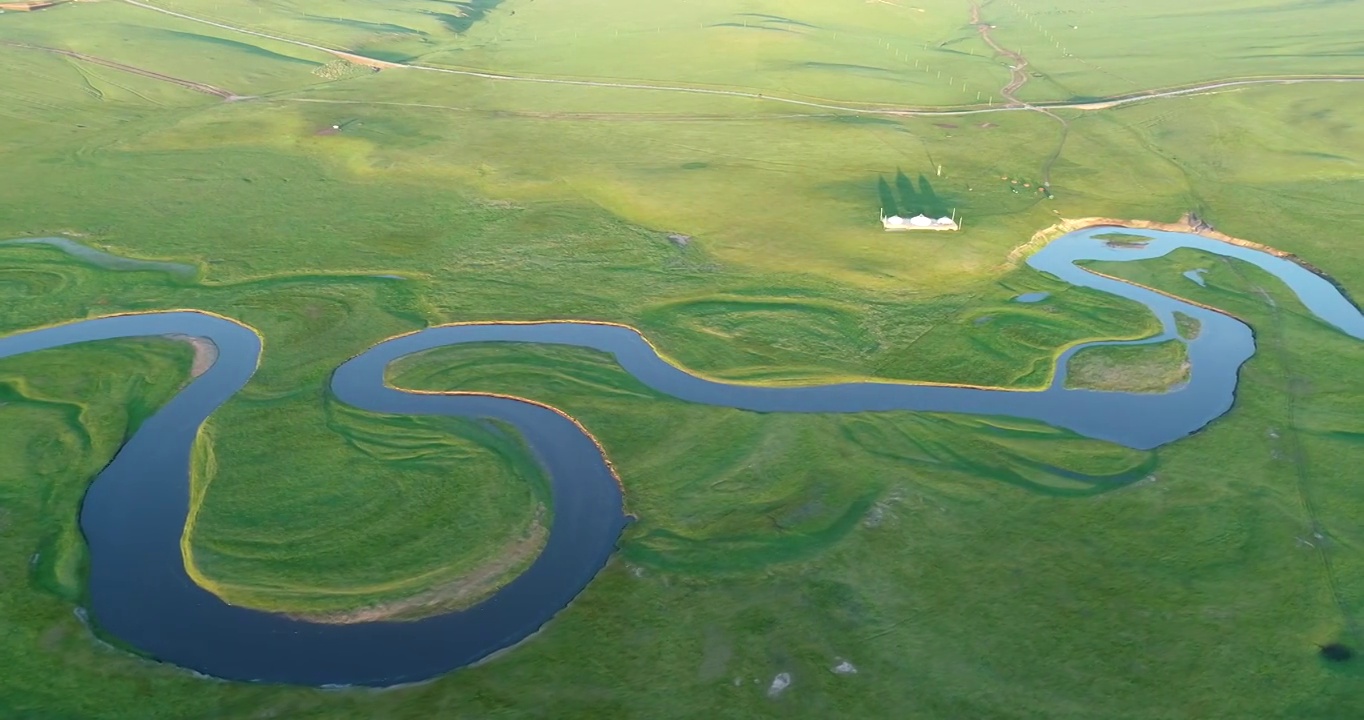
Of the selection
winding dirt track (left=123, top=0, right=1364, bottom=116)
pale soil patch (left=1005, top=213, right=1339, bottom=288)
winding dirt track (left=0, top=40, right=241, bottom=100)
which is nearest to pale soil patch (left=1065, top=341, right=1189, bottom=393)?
pale soil patch (left=1005, top=213, right=1339, bottom=288)

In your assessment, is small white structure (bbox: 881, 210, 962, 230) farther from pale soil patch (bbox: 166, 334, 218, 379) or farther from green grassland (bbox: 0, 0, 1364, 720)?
pale soil patch (bbox: 166, 334, 218, 379)

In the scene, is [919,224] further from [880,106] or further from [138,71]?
[138,71]

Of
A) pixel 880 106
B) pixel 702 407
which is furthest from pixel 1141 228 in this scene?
pixel 702 407

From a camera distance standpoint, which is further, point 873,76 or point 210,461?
point 873,76

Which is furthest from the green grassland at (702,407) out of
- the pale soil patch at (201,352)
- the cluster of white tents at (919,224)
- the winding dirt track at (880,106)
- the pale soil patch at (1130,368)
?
the winding dirt track at (880,106)

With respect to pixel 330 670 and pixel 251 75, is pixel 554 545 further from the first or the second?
pixel 251 75

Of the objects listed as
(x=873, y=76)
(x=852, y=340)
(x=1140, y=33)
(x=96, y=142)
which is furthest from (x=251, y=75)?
(x=1140, y=33)
